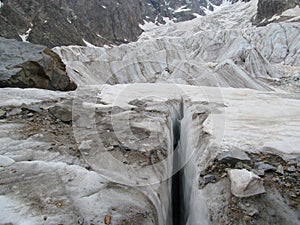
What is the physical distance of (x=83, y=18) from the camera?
46.6 meters

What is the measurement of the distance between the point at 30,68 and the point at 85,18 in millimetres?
46350

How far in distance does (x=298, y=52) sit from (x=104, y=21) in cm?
4034

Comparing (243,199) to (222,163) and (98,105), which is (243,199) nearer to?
(222,163)

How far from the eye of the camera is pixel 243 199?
2195mm

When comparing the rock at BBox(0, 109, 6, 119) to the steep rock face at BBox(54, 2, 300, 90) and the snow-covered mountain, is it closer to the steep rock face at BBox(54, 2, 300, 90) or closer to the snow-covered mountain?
the snow-covered mountain

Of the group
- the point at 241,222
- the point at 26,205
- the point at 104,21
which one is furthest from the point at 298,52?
the point at 104,21

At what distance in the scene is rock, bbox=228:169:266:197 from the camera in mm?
2221

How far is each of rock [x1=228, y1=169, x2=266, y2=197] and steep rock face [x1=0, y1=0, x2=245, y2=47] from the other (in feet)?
97.2

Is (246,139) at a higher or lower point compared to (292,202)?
higher

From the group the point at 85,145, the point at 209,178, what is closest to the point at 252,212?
the point at 209,178

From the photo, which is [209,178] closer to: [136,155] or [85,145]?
[136,155]

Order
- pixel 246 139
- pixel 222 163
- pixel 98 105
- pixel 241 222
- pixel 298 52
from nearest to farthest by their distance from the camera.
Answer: pixel 241 222
pixel 222 163
pixel 246 139
pixel 98 105
pixel 298 52

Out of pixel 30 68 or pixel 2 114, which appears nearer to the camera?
pixel 2 114

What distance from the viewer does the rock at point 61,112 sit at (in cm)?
348
